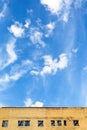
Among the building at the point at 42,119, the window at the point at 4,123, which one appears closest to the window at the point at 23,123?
the building at the point at 42,119

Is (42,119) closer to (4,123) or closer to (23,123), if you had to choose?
(23,123)

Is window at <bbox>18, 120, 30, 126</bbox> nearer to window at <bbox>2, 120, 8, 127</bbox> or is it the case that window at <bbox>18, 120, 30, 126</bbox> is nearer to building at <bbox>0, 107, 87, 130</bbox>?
building at <bbox>0, 107, 87, 130</bbox>

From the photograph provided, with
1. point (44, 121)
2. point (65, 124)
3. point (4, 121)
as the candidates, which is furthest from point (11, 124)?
point (65, 124)

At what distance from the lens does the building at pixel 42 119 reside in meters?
41.8

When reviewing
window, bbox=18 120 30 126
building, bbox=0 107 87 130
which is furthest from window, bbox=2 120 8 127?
window, bbox=18 120 30 126

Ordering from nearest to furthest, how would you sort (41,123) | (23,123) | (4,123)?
(4,123)
(23,123)
(41,123)

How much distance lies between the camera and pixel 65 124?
139ft

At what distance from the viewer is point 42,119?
42312 mm

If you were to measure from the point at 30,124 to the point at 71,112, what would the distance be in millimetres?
6219

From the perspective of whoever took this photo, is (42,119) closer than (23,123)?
No

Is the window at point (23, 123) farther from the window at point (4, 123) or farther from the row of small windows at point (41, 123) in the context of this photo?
the window at point (4, 123)

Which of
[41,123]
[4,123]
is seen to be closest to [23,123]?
[41,123]

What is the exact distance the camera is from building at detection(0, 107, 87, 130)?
137ft

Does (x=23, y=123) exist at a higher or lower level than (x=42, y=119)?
lower
